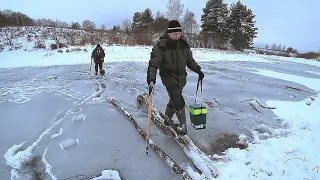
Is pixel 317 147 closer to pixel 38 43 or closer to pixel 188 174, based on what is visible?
pixel 188 174

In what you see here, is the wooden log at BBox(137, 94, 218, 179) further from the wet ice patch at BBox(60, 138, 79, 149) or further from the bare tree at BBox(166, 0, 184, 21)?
the bare tree at BBox(166, 0, 184, 21)

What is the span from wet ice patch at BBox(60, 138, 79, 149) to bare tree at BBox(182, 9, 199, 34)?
59506mm

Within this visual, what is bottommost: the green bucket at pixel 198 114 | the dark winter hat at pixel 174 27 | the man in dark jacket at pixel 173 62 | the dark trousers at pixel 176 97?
the green bucket at pixel 198 114

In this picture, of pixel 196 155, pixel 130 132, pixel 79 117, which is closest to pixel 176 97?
pixel 196 155

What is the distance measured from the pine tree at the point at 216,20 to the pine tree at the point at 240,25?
111cm

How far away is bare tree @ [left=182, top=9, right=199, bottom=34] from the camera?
63.1 m

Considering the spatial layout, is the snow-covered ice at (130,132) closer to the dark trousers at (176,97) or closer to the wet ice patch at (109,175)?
the wet ice patch at (109,175)

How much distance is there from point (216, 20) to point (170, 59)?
126 feet

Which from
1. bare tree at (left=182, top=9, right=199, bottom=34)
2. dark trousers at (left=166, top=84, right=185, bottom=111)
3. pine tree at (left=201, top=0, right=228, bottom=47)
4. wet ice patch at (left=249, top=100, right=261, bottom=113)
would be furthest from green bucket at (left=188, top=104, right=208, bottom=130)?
bare tree at (left=182, top=9, right=199, bottom=34)

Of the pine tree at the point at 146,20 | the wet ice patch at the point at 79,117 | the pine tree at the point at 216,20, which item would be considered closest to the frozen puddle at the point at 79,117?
the wet ice patch at the point at 79,117

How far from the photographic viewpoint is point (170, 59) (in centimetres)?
441

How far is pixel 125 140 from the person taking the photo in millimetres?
4645

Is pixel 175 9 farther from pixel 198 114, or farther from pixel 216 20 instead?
pixel 198 114

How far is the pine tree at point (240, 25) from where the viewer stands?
129ft
